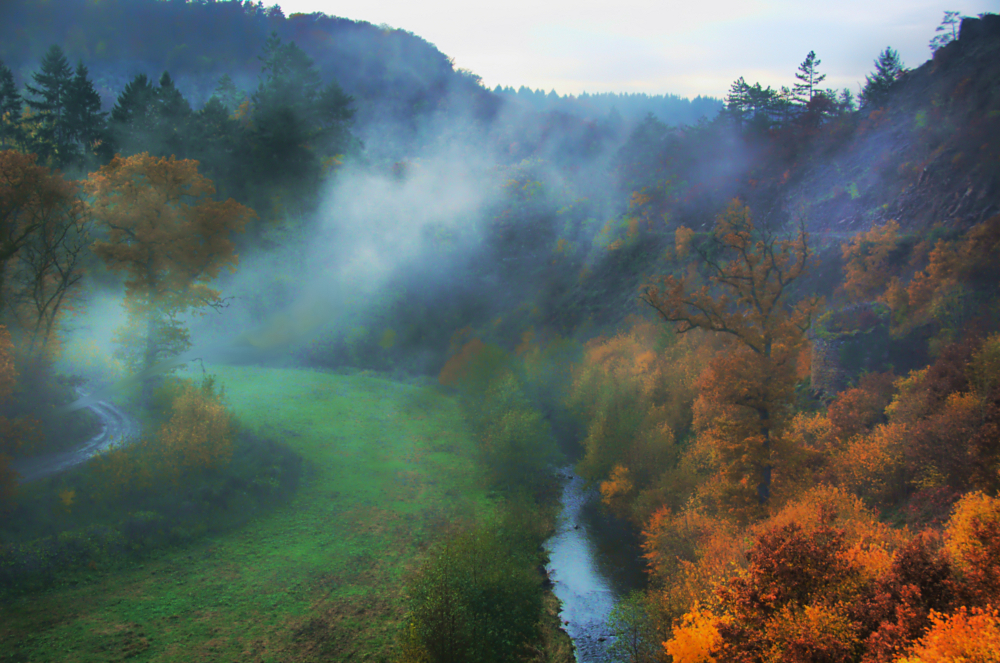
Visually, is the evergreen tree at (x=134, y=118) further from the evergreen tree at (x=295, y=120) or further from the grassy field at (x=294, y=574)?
the grassy field at (x=294, y=574)

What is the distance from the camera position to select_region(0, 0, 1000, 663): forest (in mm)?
20828

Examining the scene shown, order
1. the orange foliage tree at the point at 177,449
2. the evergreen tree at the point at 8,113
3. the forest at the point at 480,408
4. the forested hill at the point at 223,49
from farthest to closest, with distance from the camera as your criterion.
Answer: the forested hill at the point at 223,49 < the evergreen tree at the point at 8,113 < the orange foliage tree at the point at 177,449 < the forest at the point at 480,408

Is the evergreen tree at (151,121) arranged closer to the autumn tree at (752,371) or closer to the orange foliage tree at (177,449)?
the orange foliage tree at (177,449)

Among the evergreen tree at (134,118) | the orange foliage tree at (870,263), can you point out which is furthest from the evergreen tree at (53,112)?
the orange foliage tree at (870,263)

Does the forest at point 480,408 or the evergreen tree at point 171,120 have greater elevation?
the evergreen tree at point 171,120

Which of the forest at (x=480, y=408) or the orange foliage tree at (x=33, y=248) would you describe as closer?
the forest at (x=480, y=408)

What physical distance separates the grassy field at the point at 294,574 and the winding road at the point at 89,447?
705cm

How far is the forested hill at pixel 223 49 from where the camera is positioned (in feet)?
458

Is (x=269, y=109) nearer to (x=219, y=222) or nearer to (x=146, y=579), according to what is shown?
(x=219, y=222)

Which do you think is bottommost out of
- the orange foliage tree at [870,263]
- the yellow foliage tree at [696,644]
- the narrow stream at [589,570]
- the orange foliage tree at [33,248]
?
the narrow stream at [589,570]

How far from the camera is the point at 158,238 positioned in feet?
111

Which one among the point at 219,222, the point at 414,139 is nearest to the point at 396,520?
the point at 219,222

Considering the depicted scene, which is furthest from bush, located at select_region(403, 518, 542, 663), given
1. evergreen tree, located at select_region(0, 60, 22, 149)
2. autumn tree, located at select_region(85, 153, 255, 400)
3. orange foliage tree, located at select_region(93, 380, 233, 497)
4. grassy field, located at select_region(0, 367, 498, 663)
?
evergreen tree, located at select_region(0, 60, 22, 149)

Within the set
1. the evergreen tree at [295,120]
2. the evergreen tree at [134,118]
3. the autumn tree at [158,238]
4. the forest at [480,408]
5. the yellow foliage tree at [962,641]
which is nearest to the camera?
the yellow foliage tree at [962,641]
